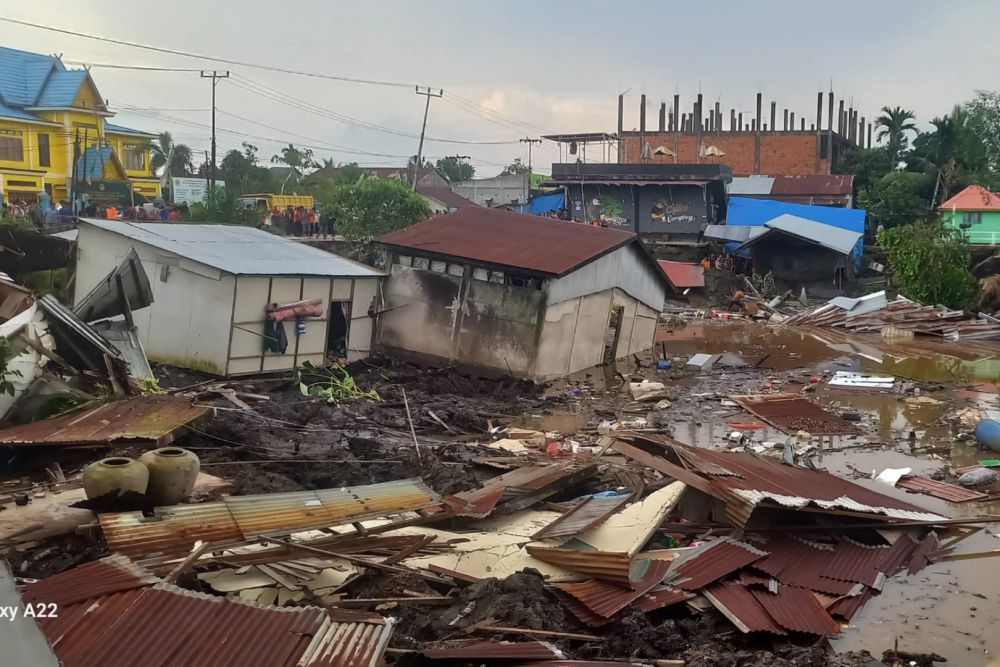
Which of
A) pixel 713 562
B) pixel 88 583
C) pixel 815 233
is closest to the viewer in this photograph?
pixel 88 583

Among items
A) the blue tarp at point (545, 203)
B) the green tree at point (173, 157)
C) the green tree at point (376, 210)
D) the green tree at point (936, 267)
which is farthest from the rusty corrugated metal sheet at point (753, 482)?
the green tree at point (173, 157)

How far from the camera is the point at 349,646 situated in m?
5.09

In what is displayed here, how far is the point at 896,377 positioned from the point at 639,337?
613cm

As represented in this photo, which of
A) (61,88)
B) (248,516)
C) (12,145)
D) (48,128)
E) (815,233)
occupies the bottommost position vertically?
(248,516)

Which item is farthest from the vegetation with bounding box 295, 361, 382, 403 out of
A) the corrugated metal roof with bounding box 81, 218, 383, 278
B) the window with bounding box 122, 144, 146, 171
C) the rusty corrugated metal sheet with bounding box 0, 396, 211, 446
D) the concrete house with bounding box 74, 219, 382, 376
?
the window with bounding box 122, 144, 146, 171

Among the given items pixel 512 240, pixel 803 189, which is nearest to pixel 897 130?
pixel 803 189

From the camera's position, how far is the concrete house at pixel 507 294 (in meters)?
17.3

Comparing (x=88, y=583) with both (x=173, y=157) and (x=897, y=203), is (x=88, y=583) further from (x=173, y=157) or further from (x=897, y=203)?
(x=173, y=157)

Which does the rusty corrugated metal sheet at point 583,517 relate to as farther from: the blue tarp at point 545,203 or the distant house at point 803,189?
the distant house at point 803,189

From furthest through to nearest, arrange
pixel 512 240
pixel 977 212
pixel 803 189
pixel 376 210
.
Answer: pixel 803 189 → pixel 977 212 → pixel 376 210 → pixel 512 240

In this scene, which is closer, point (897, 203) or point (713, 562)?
point (713, 562)

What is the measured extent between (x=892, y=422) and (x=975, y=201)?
30.5 meters

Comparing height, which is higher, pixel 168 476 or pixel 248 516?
pixel 168 476

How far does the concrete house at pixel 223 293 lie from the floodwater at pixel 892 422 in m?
4.89
